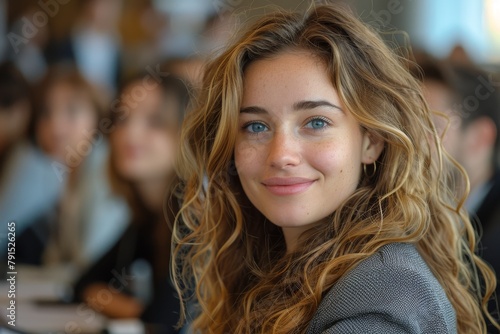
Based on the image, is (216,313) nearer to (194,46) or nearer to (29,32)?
(194,46)

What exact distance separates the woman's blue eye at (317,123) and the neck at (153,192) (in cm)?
148

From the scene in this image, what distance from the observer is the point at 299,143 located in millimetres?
1084

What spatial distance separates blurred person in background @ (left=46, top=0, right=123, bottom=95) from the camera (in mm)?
2590

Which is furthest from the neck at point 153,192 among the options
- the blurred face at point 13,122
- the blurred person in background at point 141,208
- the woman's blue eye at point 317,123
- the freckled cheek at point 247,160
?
the woman's blue eye at point 317,123

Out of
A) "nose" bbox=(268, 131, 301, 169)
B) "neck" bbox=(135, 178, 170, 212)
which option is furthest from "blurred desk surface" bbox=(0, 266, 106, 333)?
"nose" bbox=(268, 131, 301, 169)

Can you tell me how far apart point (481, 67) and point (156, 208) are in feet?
4.03

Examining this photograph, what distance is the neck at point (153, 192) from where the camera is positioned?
2.52 metres

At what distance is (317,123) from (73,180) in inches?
67.2

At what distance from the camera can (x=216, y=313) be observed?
132 cm

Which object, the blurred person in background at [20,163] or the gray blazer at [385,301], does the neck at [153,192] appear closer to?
the blurred person in background at [20,163]

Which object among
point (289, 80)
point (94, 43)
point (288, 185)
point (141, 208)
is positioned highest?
point (94, 43)

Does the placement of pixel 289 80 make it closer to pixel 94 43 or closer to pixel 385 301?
pixel 385 301

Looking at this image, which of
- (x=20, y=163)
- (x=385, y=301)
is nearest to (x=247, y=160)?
(x=385, y=301)

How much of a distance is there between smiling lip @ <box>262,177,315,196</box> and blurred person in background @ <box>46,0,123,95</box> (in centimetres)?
162
